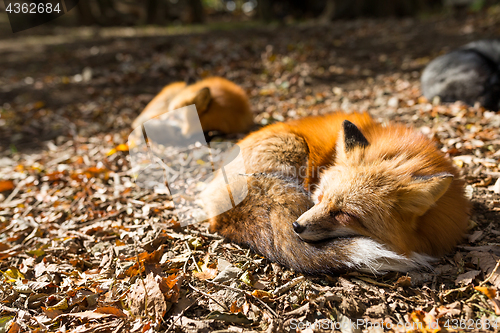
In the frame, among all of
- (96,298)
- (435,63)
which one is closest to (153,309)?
(96,298)

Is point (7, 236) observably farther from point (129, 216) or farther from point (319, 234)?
point (319, 234)

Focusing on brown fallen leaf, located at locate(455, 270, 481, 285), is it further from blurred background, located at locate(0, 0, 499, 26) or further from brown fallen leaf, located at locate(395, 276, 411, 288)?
blurred background, located at locate(0, 0, 499, 26)

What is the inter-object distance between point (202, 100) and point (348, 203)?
125 inches

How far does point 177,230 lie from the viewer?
285cm

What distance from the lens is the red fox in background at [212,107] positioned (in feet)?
15.0

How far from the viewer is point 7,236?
9.78 feet

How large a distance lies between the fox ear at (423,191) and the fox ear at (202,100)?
3.34 meters

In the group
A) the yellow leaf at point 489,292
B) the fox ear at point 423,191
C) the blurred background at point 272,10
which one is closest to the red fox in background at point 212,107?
the fox ear at point 423,191

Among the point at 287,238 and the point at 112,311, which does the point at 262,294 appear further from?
the point at 112,311

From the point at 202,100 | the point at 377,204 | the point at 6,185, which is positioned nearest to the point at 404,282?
the point at 377,204

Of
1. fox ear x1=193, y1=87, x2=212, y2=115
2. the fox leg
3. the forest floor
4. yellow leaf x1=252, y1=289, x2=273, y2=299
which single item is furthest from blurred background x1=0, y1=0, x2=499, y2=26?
yellow leaf x1=252, y1=289, x2=273, y2=299

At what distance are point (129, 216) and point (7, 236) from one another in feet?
3.97

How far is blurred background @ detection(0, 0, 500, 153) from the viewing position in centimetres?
561

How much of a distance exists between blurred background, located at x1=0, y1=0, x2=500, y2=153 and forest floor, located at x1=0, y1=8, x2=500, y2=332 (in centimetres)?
6
